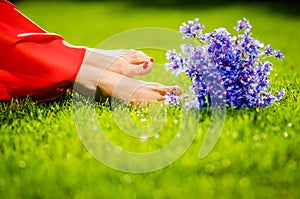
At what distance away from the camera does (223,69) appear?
3.33 meters

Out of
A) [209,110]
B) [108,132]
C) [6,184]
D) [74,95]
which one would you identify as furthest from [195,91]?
[6,184]

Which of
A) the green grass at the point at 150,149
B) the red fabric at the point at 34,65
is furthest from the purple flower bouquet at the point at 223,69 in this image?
the red fabric at the point at 34,65

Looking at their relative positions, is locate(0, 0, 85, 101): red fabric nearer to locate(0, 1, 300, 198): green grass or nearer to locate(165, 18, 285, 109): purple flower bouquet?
locate(0, 1, 300, 198): green grass

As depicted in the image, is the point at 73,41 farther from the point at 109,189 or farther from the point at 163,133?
the point at 109,189

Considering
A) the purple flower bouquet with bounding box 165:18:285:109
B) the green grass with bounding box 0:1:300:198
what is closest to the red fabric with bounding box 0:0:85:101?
the green grass with bounding box 0:1:300:198

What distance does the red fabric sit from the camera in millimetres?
3779

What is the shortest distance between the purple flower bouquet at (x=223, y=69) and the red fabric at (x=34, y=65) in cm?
98

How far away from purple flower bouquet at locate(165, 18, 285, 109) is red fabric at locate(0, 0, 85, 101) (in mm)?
975

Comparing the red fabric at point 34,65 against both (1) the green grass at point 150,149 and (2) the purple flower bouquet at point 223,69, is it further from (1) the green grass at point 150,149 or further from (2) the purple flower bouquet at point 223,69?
(2) the purple flower bouquet at point 223,69

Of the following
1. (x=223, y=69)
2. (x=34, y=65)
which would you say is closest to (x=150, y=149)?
(x=223, y=69)

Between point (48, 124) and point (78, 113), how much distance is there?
0.83 ft

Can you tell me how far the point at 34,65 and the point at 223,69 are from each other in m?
1.64

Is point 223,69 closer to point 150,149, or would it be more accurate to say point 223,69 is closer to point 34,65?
point 150,149

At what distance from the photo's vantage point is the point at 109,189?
2.43m
